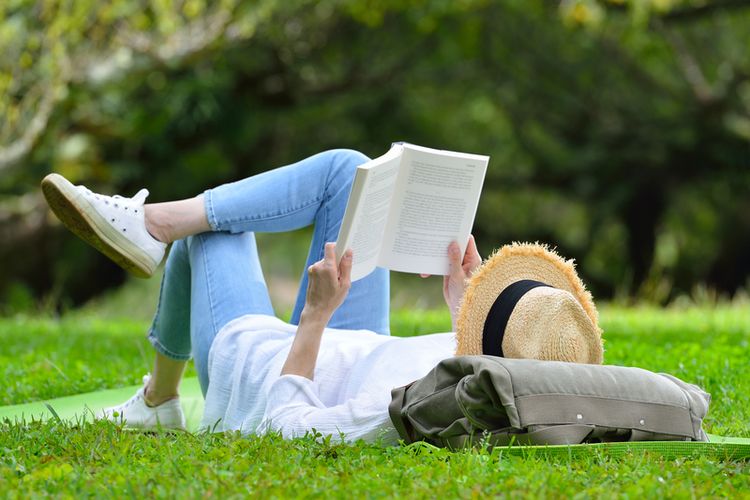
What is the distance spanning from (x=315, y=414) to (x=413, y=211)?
753 millimetres

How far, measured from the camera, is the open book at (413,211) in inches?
120

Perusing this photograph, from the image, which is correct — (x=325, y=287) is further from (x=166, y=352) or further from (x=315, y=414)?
(x=166, y=352)

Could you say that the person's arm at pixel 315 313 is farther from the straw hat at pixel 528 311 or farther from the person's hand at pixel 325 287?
the straw hat at pixel 528 311

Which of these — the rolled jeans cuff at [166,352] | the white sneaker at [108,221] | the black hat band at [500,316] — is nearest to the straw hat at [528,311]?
the black hat band at [500,316]

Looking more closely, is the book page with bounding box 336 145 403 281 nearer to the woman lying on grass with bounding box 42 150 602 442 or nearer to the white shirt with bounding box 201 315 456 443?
the woman lying on grass with bounding box 42 150 602 442

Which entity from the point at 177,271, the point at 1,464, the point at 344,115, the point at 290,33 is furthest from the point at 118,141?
the point at 1,464

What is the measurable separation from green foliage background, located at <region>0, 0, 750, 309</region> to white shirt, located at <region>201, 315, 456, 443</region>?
6.96 m

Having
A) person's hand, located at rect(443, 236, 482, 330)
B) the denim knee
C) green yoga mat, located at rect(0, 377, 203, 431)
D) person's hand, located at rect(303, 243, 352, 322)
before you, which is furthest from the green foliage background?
person's hand, located at rect(303, 243, 352, 322)

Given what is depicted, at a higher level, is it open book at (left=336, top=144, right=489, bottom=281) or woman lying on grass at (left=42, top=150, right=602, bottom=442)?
open book at (left=336, top=144, right=489, bottom=281)

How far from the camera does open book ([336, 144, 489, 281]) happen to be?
3061 mm

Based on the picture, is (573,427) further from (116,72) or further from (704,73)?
(704,73)

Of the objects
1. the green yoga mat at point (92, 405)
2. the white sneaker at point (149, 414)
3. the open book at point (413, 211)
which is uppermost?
the open book at point (413, 211)

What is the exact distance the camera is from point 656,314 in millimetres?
7391

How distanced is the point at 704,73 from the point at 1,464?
1381cm
